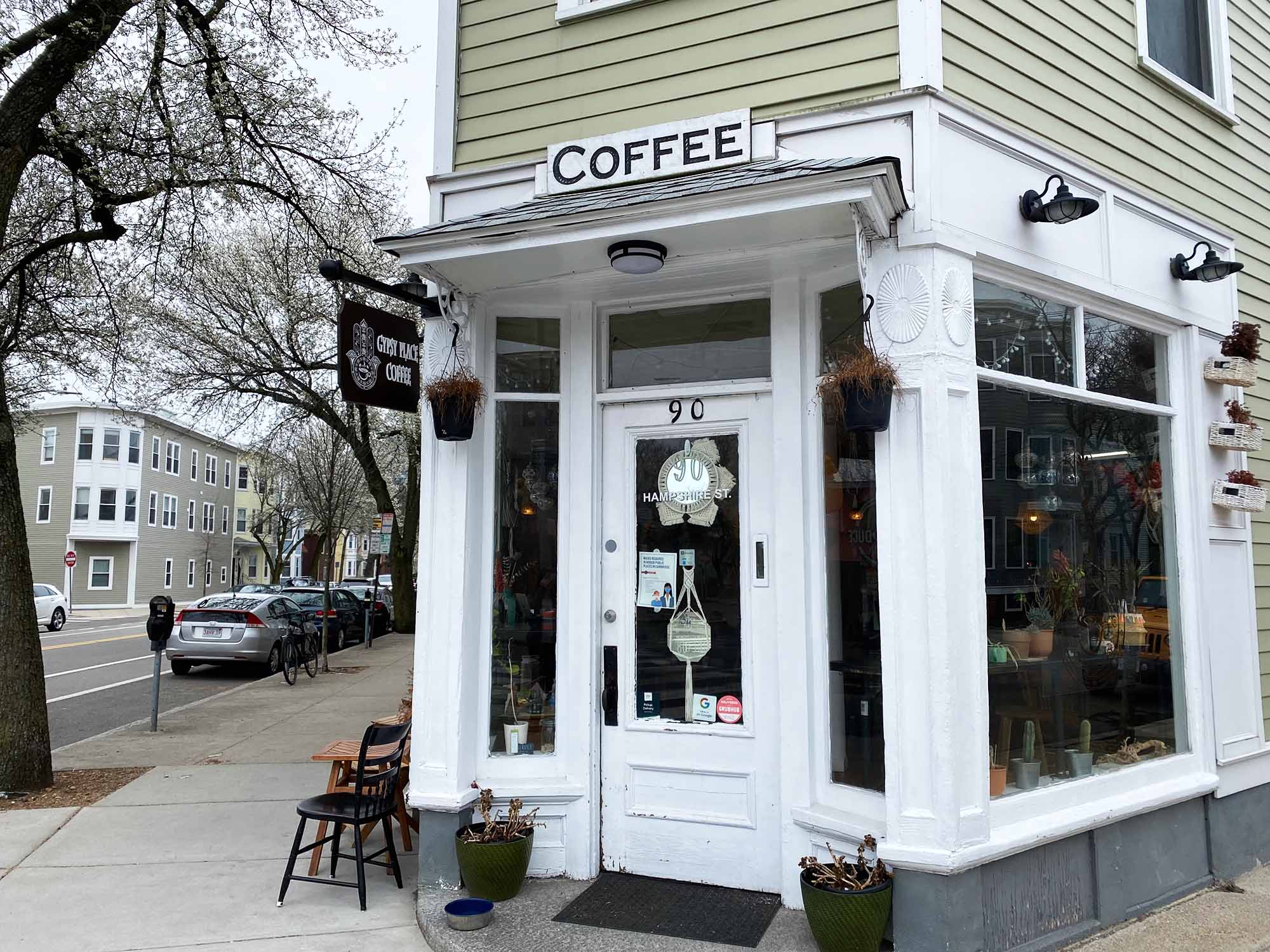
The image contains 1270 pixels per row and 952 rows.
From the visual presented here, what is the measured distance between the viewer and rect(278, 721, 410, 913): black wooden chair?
15.3ft

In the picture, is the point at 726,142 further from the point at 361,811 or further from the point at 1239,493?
the point at 361,811

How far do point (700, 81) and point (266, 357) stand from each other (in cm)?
1702

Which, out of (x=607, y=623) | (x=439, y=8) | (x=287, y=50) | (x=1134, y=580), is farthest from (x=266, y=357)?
(x=1134, y=580)

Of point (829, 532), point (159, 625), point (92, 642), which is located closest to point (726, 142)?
point (829, 532)

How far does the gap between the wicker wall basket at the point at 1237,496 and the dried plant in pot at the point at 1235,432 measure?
0.23 metres

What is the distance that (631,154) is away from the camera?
4938 millimetres

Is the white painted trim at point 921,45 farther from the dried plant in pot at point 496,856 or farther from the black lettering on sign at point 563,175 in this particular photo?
→ the dried plant in pot at point 496,856

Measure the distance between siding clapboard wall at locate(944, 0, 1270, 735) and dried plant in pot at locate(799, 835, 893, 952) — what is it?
3.63 m

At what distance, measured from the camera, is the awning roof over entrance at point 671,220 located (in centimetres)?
398

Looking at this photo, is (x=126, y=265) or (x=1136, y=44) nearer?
(x=1136, y=44)

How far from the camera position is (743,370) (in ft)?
16.3

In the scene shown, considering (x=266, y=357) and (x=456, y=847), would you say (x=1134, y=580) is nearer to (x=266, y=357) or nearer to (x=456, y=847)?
(x=456, y=847)

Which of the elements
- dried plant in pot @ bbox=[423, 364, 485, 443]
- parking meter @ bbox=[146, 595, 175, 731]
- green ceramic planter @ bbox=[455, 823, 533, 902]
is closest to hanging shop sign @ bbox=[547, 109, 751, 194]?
dried plant in pot @ bbox=[423, 364, 485, 443]

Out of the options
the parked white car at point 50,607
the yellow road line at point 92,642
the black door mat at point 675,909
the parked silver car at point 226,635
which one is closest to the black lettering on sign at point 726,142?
the black door mat at point 675,909
